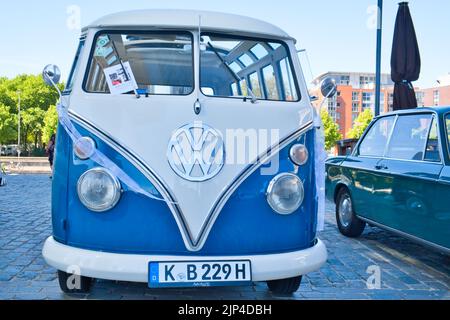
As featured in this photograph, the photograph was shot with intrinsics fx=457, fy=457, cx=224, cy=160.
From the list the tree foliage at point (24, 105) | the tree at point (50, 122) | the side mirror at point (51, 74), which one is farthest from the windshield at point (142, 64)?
the tree foliage at point (24, 105)

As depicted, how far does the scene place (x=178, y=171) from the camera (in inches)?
123

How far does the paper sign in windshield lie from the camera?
3359 millimetres

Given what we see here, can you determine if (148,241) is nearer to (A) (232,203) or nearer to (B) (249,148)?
(A) (232,203)

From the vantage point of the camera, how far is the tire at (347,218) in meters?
6.07

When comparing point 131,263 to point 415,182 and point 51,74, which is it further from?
point 415,182

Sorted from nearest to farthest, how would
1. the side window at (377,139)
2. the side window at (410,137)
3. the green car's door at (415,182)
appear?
the green car's door at (415,182) → the side window at (410,137) → the side window at (377,139)

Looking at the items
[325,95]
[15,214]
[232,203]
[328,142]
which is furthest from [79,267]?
[328,142]

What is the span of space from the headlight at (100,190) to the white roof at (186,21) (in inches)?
45.5

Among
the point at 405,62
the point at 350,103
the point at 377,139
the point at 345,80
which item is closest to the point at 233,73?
the point at 377,139

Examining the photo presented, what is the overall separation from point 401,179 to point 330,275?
126cm

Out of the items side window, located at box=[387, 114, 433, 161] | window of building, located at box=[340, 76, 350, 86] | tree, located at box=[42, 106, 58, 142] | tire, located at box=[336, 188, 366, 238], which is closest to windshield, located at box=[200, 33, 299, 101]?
side window, located at box=[387, 114, 433, 161]

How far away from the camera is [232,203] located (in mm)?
3213

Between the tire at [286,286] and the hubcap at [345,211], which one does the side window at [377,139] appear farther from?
the tire at [286,286]
